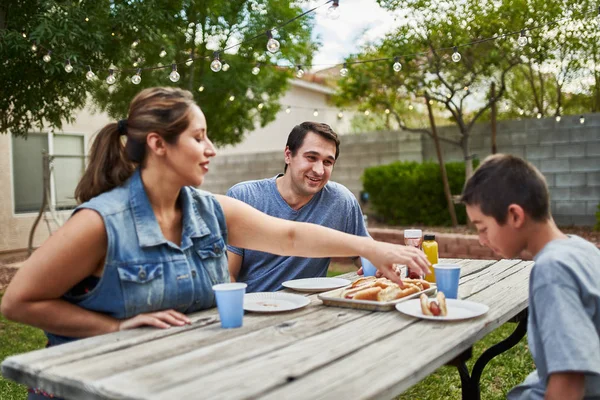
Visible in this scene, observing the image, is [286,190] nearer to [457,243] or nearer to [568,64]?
[457,243]

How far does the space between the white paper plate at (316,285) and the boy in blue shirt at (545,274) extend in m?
0.83

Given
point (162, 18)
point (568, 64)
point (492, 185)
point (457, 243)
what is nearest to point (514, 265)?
point (492, 185)

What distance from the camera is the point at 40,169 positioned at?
9773 mm

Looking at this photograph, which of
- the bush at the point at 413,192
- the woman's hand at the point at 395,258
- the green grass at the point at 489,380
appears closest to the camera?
the woman's hand at the point at 395,258

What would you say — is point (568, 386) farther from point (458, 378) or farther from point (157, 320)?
point (458, 378)

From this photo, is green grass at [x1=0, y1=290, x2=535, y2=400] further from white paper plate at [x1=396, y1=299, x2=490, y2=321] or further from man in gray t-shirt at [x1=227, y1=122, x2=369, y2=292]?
white paper plate at [x1=396, y1=299, x2=490, y2=321]

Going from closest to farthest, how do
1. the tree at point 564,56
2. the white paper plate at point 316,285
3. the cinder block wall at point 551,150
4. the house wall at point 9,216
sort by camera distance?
1. the white paper plate at point 316,285
2. the tree at point 564,56
3. the cinder block wall at point 551,150
4. the house wall at point 9,216

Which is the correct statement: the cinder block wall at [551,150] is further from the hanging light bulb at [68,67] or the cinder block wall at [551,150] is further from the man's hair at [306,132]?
the man's hair at [306,132]

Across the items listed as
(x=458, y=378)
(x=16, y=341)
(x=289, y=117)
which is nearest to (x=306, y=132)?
(x=458, y=378)

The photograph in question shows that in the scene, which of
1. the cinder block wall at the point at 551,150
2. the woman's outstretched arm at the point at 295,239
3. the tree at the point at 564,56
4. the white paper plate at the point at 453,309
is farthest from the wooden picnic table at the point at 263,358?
the cinder block wall at the point at 551,150

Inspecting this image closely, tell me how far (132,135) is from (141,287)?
19.7 inches

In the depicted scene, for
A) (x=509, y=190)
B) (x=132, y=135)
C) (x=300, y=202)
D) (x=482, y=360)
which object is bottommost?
(x=482, y=360)

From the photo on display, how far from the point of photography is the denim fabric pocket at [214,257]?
200cm

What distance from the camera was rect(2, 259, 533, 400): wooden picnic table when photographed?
1.29 metres
